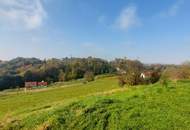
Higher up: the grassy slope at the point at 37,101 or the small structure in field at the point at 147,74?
the small structure in field at the point at 147,74

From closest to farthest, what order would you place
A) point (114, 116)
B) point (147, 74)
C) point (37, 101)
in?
1. point (114, 116)
2. point (37, 101)
3. point (147, 74)

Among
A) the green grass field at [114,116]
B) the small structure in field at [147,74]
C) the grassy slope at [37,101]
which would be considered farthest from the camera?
the small structure in field at [147,74]

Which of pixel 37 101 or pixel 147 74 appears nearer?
pixel 37 101

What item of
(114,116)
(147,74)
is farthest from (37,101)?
(114,116)

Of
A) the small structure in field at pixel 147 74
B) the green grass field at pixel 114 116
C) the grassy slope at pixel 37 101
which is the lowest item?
the grassy slope at pixel 37 101

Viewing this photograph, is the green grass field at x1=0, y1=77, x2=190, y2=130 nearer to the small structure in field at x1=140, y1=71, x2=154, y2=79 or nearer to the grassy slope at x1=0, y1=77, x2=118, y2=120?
the grassy slope at x1=0, y1=77, x2=118, y2=120

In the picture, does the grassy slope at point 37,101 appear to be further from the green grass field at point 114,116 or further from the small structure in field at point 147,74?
the small structure in field at point 147,74

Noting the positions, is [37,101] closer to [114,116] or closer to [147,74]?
[147,74]

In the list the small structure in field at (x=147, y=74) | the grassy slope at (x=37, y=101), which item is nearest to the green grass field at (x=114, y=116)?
the grassy slope at (x=37, y=101)

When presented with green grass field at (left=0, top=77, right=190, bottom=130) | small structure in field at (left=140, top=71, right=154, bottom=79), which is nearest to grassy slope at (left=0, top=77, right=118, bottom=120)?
green grass field at (left=0, top=77, right=190, bottom=130)

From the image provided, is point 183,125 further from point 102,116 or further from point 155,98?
point 155,98

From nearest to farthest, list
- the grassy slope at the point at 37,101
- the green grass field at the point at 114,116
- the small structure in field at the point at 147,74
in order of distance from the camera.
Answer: the green grass field at the point at 114,116
the grassy slope at the point at 37,101
the small structure in field at the point at 147,74

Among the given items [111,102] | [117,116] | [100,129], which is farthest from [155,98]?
[100,129]

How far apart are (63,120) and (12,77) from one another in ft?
288
